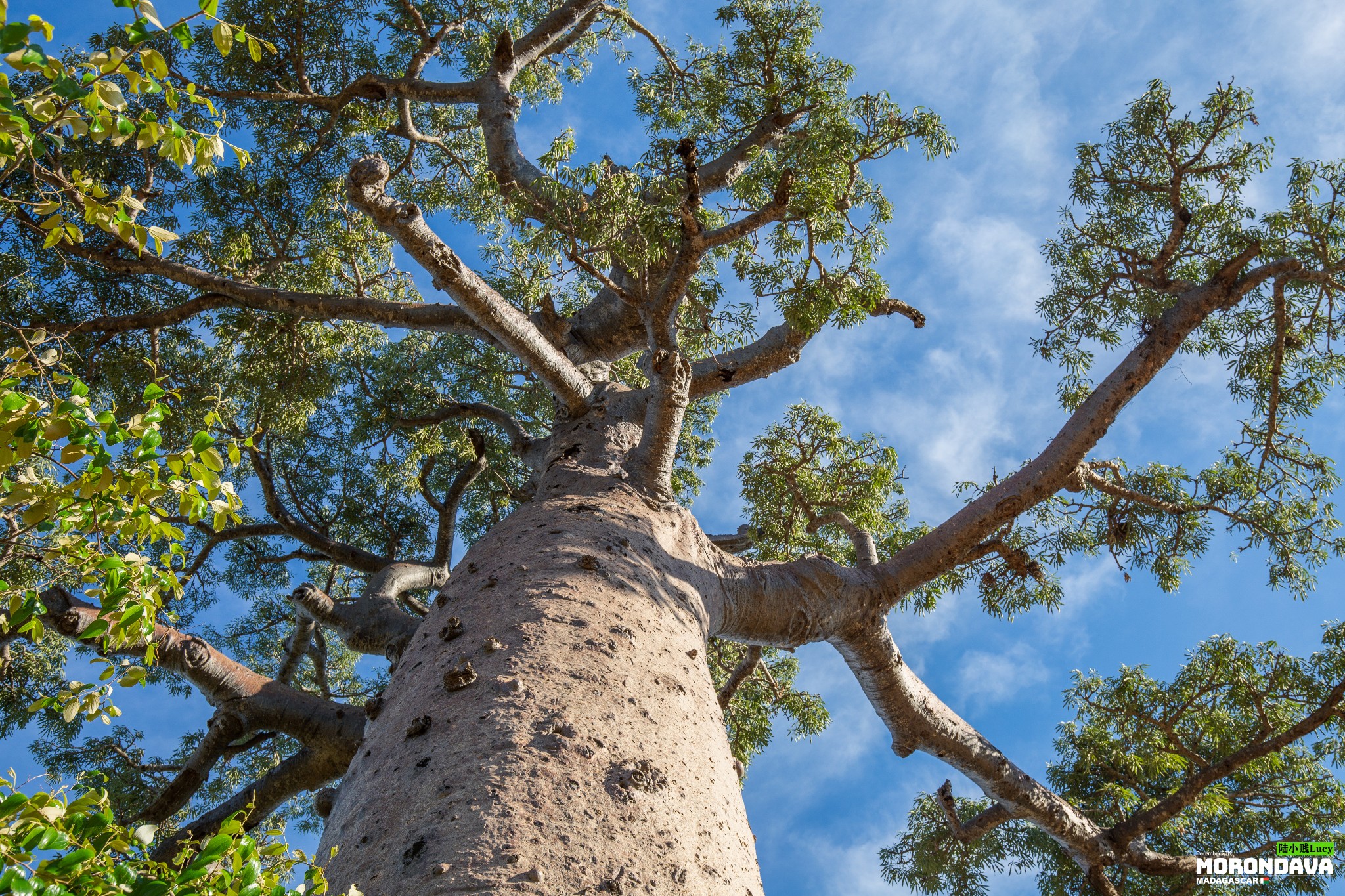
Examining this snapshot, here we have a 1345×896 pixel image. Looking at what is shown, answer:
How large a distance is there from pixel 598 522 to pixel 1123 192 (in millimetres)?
4274

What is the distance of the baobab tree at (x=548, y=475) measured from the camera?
5.25 feet

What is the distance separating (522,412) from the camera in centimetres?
730

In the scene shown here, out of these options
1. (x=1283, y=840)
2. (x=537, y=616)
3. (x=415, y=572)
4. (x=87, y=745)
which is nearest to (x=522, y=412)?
(x=415, y=572)

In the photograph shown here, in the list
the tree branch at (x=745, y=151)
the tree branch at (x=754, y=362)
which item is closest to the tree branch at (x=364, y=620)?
the tree branch at (x=754, y=362)

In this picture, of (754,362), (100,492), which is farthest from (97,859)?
(754,362)

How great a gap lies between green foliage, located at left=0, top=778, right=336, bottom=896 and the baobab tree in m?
0.22

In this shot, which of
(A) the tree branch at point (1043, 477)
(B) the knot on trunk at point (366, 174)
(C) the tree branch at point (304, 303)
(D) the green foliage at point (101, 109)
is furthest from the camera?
(C) the tree branch at point (304, 303)

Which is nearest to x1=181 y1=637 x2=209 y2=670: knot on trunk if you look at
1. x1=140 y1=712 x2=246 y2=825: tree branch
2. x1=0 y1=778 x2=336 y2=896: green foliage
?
x1=140 y1=712 x2=246 y2=825: tree branch

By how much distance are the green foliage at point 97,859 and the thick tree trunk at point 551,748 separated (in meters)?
0.44

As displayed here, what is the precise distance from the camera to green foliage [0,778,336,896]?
92 cm

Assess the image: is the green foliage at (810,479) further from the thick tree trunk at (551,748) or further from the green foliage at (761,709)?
the thick tree trunk at (551,748)

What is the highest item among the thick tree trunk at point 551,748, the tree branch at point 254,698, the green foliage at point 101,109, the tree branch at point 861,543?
the tree branch at point 861,543

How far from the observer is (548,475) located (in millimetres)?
3564

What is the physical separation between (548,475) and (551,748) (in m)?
1.94
